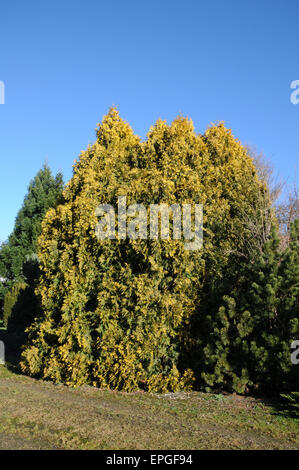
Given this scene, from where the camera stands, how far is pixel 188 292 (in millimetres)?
8430

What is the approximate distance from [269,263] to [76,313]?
4.59m

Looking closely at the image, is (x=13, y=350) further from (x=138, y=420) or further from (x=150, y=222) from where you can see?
(x=138, y=420)

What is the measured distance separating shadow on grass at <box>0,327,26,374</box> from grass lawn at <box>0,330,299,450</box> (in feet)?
8.54

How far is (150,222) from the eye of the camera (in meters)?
8.30

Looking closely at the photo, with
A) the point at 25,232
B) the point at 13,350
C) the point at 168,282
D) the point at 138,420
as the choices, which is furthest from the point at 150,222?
the point at 25,232

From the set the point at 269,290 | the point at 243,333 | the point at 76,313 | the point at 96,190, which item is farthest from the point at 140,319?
the point at 96,190

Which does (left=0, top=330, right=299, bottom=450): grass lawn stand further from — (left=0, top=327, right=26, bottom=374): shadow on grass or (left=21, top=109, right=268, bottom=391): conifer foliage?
(left=0, top=327, right=26, bottom=374): shadow on grass

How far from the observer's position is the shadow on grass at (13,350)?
Answer: 10.7 metres

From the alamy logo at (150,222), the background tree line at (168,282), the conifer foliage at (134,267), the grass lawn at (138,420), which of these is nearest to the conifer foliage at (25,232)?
the conifer foliage at (134,267)

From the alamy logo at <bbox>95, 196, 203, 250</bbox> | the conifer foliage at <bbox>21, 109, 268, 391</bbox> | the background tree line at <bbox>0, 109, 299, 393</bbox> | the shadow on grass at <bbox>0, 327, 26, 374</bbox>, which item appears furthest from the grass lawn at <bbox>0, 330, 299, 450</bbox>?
the alamy logo at <bbox>95, 196, 203, 250</bbox>

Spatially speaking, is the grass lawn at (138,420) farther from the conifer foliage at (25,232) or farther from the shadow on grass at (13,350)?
the conifer foliage at (25,232)

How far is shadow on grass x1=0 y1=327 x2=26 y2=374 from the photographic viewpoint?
10.7 m

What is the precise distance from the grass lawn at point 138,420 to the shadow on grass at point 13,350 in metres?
2.60

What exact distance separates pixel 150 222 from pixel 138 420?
4.09 meters
